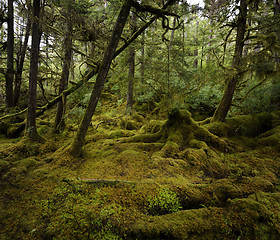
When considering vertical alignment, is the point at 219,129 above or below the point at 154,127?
above

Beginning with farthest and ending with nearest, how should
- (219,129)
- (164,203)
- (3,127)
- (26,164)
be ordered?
1. (3,127)
2. (219,129)
3. (26,164)
4. (164,203)

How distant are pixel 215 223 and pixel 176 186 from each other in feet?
3.20

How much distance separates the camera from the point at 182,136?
603 centimetres

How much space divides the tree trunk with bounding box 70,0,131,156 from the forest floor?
1.52 ft

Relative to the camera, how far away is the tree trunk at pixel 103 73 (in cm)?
472

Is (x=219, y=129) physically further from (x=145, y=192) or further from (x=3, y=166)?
(x=3, y=166)

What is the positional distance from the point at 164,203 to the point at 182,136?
3.52m

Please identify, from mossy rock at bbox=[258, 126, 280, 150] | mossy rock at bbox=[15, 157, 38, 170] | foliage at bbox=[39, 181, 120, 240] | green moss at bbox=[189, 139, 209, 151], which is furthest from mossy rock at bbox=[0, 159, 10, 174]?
mossy rock at bbox=[258, 126, 280, 150]

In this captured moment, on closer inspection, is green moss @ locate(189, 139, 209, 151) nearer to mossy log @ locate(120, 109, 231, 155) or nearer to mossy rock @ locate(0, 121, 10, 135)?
mossy log @ locate(120, 109, 231, 155)

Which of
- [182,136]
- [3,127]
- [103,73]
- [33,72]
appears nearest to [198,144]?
[182,136]

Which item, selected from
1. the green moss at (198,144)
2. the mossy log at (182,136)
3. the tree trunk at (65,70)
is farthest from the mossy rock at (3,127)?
the green moss at (198,144)

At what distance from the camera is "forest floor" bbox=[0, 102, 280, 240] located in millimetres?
2377

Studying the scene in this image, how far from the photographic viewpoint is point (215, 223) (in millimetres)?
2439

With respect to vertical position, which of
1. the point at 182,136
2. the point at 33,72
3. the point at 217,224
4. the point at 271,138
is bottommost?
the point at 217,224
